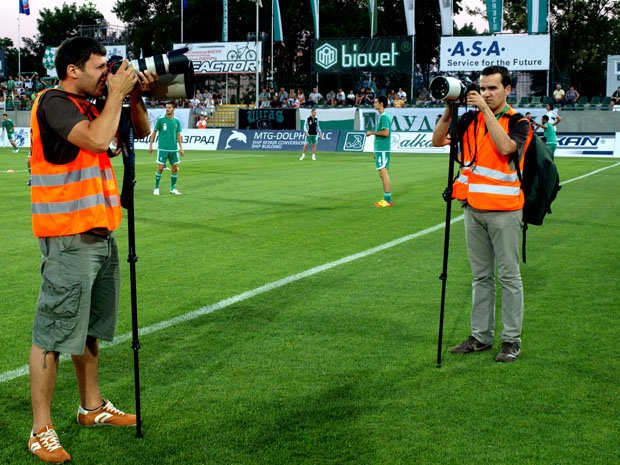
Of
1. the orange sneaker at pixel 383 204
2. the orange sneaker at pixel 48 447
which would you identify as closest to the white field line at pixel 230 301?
the orange sneaker at pixel 48 447

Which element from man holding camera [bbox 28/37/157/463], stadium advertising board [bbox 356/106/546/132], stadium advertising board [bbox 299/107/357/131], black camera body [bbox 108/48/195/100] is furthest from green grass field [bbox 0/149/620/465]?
stadium advertising board [bbox 299/107/357/131]

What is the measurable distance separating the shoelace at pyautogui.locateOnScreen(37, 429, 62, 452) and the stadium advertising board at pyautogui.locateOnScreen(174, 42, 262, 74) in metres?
50.0

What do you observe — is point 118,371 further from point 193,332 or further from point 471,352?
point 471,352

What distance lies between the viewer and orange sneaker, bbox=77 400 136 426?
15.2 ft

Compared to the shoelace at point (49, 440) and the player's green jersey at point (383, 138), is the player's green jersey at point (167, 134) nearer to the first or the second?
the player's green jersey at point (383, 138)

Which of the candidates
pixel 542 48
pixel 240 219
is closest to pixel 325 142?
pixel 542 48

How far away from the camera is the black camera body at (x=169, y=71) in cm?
418

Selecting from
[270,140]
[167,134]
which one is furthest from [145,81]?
[270,140]

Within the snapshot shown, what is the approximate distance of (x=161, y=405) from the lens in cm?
498

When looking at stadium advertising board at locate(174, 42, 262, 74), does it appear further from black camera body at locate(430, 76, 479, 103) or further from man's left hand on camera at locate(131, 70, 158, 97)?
man's left hand on camera at locate(131, 70, 158, 97)

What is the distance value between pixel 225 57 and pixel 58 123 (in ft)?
171

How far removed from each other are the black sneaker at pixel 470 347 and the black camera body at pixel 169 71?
2.97 m

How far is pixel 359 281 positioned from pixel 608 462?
4722 millimetres

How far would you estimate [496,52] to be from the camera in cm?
4500
